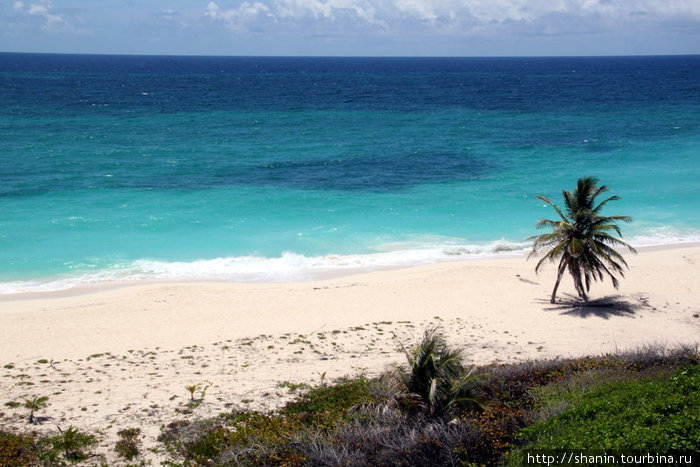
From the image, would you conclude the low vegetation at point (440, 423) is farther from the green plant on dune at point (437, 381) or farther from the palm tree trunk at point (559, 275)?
the palm tree trunk at point (559, 275)

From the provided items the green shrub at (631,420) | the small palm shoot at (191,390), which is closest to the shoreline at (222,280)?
the small palm shoot at (191,390)

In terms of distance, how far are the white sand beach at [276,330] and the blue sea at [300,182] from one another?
3.65 m

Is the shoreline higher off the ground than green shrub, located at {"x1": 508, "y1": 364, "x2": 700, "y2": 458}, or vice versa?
the shoreline

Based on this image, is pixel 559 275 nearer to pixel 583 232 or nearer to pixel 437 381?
pixel 583 232

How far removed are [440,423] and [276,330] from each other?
9.97 m

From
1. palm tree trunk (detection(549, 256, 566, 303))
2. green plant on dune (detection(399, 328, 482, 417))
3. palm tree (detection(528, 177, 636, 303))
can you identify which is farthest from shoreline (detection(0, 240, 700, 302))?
green plant on dune (detection(399, 328, 482, 417))

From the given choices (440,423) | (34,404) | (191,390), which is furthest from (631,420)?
(34,404)

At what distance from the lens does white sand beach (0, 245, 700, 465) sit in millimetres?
15242

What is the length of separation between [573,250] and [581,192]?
2.29m

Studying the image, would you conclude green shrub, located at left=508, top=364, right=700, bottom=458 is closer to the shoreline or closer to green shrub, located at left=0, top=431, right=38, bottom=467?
green shrub, located at left=0, top=431, right=38, bottom=467

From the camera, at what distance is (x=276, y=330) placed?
68.2 ft

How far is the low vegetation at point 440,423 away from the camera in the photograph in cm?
1052

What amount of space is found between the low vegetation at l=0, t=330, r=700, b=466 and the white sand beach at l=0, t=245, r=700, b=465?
1.20 m

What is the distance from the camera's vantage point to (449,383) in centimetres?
1268
